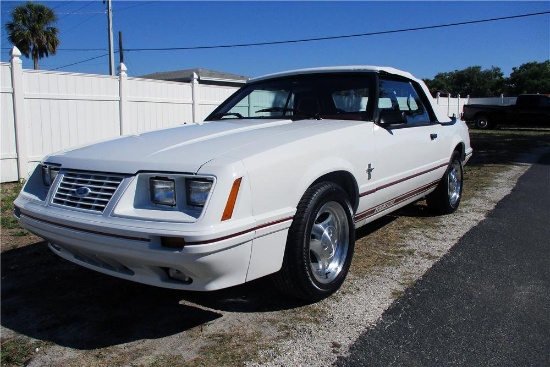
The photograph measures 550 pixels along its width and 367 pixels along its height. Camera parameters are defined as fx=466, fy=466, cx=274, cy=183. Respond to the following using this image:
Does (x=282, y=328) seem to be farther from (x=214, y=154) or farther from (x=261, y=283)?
(x=214, y=154)

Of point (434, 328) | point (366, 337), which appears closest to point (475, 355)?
point (434, 328)

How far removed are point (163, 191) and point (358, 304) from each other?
1536mm

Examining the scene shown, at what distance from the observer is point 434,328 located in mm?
2809

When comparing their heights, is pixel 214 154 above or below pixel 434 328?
above

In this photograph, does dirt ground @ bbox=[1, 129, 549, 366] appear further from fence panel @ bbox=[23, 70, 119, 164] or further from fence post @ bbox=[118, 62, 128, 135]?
fence post @ bbox=[118, 62, 128, 135]

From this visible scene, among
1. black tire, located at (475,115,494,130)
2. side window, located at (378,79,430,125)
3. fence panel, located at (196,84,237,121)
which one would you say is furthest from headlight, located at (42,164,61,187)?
black tire, located at (475,115,494,130)

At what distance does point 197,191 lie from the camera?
246 cm

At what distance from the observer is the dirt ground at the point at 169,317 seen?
255 cm

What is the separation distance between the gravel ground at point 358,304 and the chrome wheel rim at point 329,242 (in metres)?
0.20

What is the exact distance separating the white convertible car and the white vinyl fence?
379 cm

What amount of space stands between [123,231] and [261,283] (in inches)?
57.1

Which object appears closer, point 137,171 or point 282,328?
point 137,171

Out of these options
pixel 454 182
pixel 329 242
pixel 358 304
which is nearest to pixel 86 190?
pixel 329 242

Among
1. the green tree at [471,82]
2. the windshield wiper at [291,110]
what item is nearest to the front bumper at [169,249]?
the windshield wiper at [291,110]
